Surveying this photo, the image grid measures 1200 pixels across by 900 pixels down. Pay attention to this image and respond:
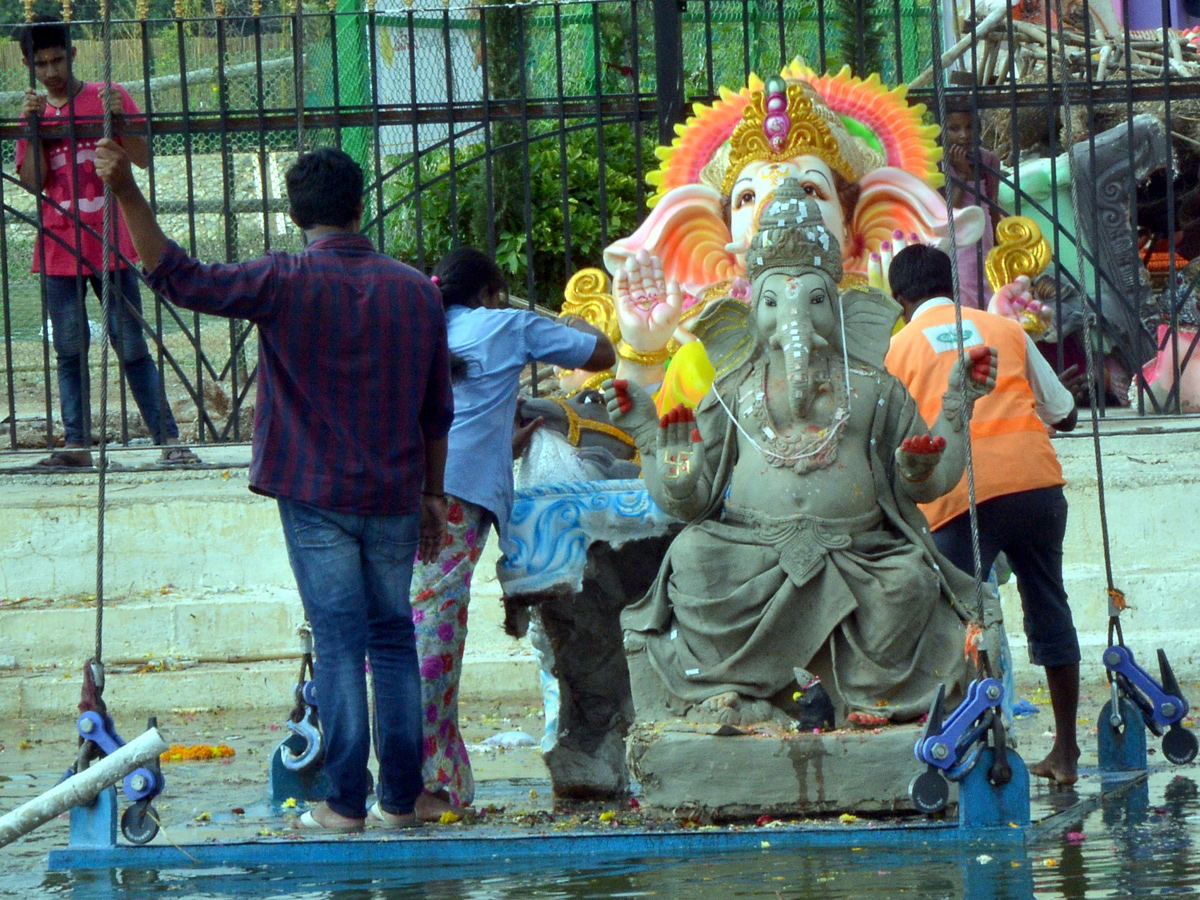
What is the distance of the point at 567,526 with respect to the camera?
16.3 ft

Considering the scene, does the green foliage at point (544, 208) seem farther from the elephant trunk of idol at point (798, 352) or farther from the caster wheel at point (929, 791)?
the caster wheel at point (929, 791)

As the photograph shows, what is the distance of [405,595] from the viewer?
4.30 m

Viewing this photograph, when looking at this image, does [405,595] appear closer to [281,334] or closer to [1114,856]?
[281,334]

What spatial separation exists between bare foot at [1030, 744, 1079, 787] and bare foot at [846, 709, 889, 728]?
813 mm

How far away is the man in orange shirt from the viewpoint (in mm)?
4789

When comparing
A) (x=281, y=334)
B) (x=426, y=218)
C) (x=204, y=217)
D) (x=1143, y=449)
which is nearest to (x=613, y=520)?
(x=281, y=334)

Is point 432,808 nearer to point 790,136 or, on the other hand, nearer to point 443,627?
point 443,627

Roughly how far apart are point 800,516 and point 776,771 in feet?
2.29

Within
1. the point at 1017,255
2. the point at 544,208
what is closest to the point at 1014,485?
the point at 1017,255

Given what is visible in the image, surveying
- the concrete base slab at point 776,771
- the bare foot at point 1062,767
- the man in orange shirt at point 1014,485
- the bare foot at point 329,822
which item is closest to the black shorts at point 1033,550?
the man in orange shirt at point 1014,485

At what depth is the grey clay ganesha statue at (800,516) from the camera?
4.41 meters

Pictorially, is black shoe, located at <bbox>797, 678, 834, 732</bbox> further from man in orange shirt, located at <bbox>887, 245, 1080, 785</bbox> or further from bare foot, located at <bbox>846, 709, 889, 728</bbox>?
man in orange shirt, located at <bbox>887, 245, 1080, 785</bbox>

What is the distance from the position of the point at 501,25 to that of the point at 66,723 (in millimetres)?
5268

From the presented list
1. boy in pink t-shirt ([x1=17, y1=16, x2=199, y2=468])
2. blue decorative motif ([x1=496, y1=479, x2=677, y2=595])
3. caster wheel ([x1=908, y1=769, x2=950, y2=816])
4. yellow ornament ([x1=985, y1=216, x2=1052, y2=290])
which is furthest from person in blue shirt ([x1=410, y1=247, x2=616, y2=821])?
boy in pink t-shirt ([x1=17, y1=16, x2=199, y2=468])
